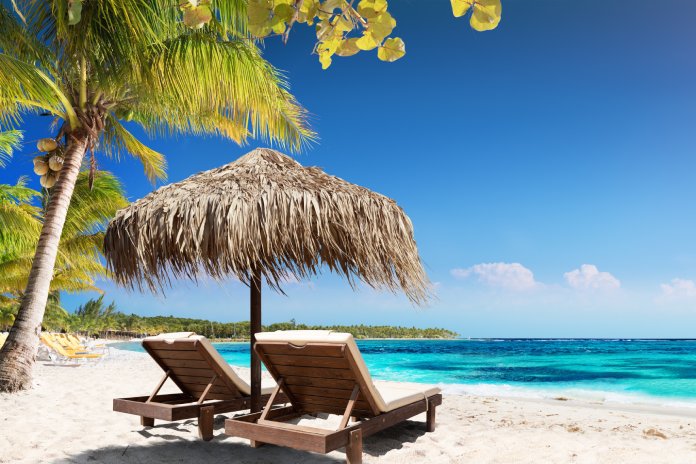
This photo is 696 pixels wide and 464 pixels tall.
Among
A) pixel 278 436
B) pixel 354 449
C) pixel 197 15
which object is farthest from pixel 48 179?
pixel 197 15

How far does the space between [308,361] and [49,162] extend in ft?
20.7

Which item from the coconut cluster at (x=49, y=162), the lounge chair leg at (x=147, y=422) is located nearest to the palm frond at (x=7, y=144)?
the coconut cluster at (x=49, y=162)

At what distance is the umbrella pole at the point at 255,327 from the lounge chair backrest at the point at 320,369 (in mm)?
616

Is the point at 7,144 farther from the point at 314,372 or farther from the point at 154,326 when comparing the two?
the point at 154,326

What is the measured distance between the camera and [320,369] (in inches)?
131

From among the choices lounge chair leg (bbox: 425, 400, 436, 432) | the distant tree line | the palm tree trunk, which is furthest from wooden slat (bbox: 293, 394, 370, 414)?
the distant tree line

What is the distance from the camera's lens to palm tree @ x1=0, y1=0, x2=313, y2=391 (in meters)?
6.44

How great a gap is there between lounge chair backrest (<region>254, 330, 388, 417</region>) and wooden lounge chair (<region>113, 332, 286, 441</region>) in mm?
601

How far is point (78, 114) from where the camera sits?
757 centimetres

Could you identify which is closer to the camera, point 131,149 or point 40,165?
point 40,165

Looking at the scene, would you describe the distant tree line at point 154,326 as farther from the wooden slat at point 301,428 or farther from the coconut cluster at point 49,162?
the wooden slat at point 301,428

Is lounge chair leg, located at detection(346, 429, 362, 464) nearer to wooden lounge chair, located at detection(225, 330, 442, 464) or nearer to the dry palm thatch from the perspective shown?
wooden lounge chair, located at detection(225, 330, 442, 464)

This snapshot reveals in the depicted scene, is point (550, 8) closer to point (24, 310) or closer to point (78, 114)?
point (78, 114)

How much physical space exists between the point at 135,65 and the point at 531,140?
105 feet
